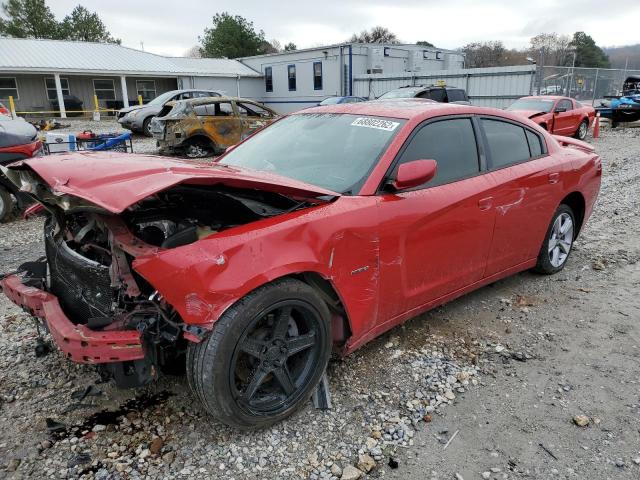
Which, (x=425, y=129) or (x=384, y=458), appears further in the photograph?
(x=425, y=129)

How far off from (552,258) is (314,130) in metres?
2.67

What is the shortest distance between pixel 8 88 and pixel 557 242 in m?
31.9

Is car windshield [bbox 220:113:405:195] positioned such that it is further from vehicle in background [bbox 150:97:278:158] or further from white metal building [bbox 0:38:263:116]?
white metal building [bbox 0:38:263:116]

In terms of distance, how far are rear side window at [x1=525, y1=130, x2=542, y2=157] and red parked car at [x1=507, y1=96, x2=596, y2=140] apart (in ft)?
37.3

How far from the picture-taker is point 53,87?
96.5ft

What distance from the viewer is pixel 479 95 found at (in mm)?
22438

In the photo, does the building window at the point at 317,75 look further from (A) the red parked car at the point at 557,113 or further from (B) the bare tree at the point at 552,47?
(B) the bare tree at the point at 552,47

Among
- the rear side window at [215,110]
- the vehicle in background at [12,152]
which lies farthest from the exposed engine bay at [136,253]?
the rear side window at [215,110]

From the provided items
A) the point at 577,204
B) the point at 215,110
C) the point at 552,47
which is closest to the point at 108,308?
the point at 577,204


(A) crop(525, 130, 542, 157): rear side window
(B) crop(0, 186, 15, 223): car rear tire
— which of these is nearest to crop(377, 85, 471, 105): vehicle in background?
(B) crop(0, 186, 15, 223): car rear tire

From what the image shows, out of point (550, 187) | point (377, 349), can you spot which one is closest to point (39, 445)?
point (377, 349)

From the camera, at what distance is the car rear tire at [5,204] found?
7.03 metres

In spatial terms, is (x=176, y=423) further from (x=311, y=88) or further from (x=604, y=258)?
(x=311, y=88)

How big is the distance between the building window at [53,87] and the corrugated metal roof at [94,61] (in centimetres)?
141
